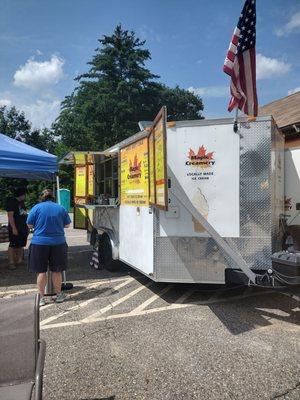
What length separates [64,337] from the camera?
4750 millimetres

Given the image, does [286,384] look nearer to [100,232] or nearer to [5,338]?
[5,338]

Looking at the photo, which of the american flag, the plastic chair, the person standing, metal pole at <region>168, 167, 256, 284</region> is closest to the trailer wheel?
the person standing

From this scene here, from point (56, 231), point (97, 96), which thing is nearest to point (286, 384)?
point (56, 231)

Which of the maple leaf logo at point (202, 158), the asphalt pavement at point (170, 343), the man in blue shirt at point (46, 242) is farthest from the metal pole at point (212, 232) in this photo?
the man in blue shirt at point (46, 242)

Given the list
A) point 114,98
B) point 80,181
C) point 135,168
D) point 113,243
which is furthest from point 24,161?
point 114,98

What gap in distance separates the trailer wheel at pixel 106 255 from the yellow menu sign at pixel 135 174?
1410mm

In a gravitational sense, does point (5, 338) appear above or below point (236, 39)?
below

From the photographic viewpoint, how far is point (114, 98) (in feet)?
127

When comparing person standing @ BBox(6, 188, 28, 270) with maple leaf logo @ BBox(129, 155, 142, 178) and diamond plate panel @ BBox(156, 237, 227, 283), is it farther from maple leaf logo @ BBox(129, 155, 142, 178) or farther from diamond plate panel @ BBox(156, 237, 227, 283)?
diamond plate panel @ BBox(156, 237, 227, 283)

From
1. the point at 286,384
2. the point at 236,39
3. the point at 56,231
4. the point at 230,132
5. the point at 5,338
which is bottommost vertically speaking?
the point at 286,384

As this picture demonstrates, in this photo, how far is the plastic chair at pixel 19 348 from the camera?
2729 millimetres

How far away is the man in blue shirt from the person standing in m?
3.10

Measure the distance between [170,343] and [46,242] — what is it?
2.49 m

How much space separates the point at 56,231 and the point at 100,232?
9.17 feet
